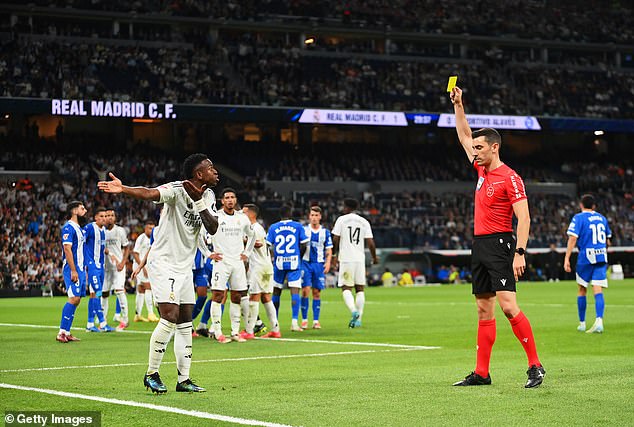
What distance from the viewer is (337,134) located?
6338 centimetres

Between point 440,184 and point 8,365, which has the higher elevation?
point 440,184

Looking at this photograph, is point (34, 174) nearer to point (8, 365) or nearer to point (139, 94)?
point (139, 94)

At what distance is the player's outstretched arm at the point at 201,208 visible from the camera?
9961 mm

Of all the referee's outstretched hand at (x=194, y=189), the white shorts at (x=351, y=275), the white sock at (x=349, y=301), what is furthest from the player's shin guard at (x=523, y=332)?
the white shorts at (x=351, y=275)

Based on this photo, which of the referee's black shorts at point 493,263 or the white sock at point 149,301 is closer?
the referee's black shorts at point 493,263

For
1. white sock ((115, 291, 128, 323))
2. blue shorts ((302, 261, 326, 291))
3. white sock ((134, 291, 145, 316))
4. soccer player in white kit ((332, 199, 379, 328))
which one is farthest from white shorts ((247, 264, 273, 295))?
white sock ((134, 291, 145, 316))

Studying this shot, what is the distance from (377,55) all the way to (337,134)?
6.61m

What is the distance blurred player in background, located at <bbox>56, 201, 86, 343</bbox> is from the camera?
59.2ft

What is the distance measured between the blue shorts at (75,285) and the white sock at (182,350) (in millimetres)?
8315

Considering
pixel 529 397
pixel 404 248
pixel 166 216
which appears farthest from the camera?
pixel 404 248

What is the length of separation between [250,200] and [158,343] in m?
44.2

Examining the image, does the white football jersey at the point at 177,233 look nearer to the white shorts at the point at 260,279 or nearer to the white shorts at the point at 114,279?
the white shorts at the point at 260,279

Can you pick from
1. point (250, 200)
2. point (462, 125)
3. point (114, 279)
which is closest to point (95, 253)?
point (114, 279)

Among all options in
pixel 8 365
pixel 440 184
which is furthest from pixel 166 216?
pixel 440 184
